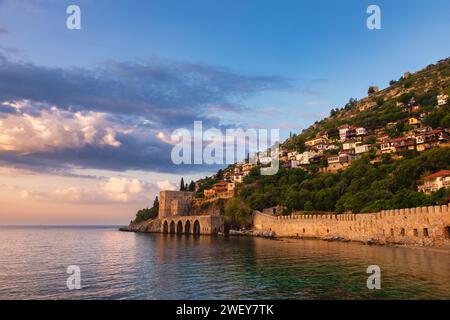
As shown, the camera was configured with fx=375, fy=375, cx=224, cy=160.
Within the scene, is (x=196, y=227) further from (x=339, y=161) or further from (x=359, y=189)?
(x=359, y=189)

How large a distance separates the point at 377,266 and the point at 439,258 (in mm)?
5837

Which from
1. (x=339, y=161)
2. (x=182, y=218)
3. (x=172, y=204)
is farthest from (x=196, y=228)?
(x=339, y=161)

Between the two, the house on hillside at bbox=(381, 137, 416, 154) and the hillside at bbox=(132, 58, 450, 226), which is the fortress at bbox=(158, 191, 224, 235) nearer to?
the hillside at bbox=(132, 58, 450, 226)

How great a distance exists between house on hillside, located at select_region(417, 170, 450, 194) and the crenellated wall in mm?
12466

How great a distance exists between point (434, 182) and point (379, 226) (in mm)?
15576

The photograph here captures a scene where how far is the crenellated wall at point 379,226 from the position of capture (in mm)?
32562

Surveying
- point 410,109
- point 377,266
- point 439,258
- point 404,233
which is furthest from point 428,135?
point 377,266

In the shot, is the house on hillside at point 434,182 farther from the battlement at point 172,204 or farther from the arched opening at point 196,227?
the battlement at point 172,204

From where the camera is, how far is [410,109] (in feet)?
332

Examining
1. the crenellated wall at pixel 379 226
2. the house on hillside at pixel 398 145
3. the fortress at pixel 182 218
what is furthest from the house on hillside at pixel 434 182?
the fortress at pixel 182 218

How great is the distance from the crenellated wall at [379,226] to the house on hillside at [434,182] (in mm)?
12466

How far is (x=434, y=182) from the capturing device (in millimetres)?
50500

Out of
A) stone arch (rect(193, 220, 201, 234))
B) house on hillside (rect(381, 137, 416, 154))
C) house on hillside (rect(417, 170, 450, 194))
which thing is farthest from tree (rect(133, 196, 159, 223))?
house on hillside (rect(417, 170, 450, 194))

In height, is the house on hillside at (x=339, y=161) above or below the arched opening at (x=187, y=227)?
above
